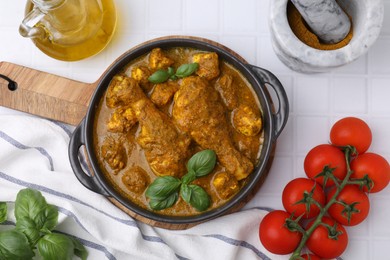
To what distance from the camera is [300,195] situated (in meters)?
1.85

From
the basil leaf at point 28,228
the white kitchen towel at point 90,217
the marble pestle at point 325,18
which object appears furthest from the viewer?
the white kitchen towel at point 90,217

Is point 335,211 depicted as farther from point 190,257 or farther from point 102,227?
point 102,227

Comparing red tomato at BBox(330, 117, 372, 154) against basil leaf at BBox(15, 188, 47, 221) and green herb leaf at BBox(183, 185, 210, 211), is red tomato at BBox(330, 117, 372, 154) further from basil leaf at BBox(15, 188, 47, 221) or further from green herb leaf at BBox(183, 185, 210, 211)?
basil leaf at BBox(15, 188, 47, 221)

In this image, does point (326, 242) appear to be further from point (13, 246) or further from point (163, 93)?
point (13, 246)

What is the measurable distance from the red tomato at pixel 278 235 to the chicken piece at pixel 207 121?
0.54 feet

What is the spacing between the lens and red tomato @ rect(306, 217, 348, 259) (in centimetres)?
184

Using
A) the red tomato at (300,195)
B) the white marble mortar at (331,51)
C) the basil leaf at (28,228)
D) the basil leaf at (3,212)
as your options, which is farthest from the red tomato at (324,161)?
the basil leaf at (3,212)

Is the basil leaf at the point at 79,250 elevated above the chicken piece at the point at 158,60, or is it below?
below

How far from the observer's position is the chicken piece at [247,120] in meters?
1.81

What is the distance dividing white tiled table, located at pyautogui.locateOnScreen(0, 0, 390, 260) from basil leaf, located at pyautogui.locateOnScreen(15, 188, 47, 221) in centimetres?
41

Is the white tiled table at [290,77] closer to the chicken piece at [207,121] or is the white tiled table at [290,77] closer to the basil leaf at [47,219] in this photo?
the chicken piece at [207,121]

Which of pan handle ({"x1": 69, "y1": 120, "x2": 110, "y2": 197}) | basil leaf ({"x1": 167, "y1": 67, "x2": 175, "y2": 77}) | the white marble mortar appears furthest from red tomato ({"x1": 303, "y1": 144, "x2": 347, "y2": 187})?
pan handle ({"x1": 69, "y1": 120, "x2": 110, "y2": 197})

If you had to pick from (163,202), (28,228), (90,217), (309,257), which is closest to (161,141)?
(163,202)

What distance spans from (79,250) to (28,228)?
0.62 feet
